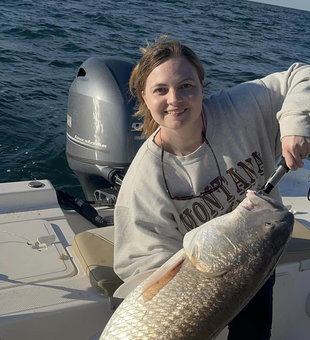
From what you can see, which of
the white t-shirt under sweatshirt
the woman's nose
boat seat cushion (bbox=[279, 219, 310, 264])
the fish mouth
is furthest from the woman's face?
boat seat cushion (bbox=[279, 219, 310, 264])

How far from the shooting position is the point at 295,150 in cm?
213

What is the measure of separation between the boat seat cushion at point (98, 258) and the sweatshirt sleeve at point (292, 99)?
1.28 meters

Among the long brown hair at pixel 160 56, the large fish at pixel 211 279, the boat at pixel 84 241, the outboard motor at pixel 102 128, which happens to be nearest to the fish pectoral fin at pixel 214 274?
the large fish at pixel 211 279

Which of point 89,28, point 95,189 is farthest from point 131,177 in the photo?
point 89,28

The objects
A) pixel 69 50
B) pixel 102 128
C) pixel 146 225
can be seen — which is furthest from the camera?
pixel 69 50

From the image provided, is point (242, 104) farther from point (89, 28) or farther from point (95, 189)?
point (89, 28)

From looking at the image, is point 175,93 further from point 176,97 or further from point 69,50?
point 69,50

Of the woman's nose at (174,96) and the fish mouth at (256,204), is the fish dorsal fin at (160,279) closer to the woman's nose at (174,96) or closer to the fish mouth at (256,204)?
the fish mouth at (256,204)

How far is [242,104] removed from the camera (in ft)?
8.47

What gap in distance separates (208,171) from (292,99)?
587mm

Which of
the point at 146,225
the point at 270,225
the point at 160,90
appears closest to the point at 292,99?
the point at 160,90

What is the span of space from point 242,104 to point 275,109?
0.64 ft

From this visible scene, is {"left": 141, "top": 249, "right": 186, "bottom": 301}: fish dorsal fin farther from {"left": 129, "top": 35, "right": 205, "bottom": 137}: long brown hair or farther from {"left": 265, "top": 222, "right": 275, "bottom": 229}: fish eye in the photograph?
{"left": 129, "top": 35, "right": 205, "bottom": 137}: long brown hair

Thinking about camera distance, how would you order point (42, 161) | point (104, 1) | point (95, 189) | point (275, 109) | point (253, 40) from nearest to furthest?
point (275, 109) < point (95, 189) < point (42, 161) < point (253, 40) < point (104, 1)
